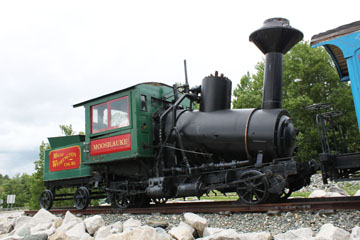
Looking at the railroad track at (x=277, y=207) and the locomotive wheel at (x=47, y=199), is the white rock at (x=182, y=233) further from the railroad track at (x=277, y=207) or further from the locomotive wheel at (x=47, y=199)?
the locomotive wheel at (x=47, y=199)

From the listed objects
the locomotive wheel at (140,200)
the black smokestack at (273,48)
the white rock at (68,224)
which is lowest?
the white rock at (68,224)

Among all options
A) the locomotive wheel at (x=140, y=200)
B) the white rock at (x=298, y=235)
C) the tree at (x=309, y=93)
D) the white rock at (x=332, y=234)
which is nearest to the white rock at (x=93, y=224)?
the locomotive wheel at (x=140, y=200)

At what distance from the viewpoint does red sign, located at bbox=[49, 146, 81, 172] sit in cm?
962

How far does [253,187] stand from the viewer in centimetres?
631

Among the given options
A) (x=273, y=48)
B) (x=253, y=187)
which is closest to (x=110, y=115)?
(x=253, y=187)

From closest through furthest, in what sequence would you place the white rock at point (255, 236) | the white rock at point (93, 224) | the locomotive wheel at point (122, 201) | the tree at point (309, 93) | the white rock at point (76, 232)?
the white rock at point (255, 236), the white rock at point (76, 232), the white rock at point (93, 224), the locomotive wheel at point (122, 201), the tree at point (309, 93)

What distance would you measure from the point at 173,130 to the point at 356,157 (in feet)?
12.6

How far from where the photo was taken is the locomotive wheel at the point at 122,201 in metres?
8.41

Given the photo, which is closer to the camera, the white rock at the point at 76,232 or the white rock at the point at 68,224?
the white rock at the point at 76,232

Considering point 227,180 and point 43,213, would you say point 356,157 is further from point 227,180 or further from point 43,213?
point 43,213

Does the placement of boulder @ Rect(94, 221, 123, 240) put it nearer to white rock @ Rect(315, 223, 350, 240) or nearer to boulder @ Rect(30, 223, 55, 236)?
boulder @ Rect(30, 223, 55, 236)

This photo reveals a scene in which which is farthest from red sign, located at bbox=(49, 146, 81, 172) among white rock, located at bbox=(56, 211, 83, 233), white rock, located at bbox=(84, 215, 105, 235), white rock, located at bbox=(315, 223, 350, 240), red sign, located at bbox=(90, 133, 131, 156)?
white rock, located at bbox=(315, 223, 350, 240)

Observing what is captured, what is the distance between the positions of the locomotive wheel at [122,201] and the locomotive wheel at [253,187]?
308 cm

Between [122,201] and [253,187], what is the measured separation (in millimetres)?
3901
